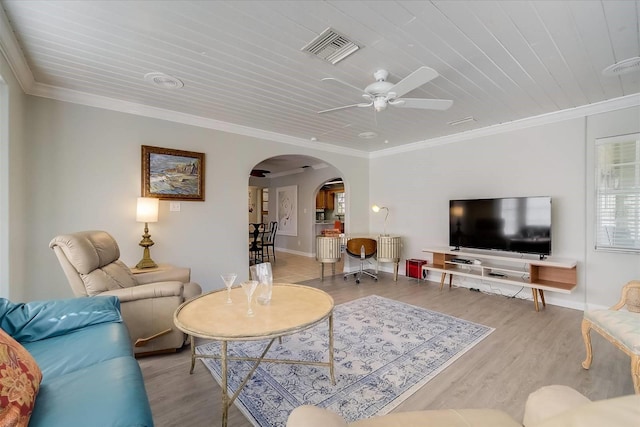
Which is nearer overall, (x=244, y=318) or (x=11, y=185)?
(x=244, y=318)

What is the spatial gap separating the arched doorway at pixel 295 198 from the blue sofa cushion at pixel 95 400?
4758 mm

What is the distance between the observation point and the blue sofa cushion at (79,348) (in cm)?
136

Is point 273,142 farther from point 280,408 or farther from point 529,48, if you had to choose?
point 280,408

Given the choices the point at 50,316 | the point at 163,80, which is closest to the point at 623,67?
the point at 163,80

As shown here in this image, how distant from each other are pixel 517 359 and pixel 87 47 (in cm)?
428

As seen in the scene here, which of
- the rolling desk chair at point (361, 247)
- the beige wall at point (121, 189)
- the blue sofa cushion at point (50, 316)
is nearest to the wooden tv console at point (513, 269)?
the rolling desk chair at point (361, 247)

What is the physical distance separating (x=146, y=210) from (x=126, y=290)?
1294 mm

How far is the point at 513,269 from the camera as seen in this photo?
3.99 metres

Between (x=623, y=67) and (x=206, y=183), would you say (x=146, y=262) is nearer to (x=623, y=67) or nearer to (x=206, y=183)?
(x=206, y=183)

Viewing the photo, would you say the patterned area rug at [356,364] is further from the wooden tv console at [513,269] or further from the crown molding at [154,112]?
the crown molding at [154,112]

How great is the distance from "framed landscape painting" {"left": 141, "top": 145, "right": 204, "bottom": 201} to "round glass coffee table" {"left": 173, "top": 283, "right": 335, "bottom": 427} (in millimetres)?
1987

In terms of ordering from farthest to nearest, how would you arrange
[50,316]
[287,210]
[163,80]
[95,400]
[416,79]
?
1. [287,210]
2. [163,80]
3. [416,79]
4. [50,316]
5. [95,400]

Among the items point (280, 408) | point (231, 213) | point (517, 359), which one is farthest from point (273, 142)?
point (517, 359)

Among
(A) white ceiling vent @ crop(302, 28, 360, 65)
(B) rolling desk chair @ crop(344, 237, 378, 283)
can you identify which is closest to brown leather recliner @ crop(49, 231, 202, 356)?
(A) white ceiling vent @ crop(302, 28, 360, 65)
